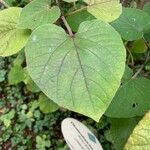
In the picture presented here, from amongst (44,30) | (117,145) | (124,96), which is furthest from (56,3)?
(117,145)

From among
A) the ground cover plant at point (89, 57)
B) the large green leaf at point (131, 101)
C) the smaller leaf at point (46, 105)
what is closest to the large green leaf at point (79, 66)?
the ground cover plant at point (89, 57)

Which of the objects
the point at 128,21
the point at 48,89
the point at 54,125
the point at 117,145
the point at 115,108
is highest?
the point at 48,89

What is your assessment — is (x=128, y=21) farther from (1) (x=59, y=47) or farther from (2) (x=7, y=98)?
(2) (x=7, y=98)

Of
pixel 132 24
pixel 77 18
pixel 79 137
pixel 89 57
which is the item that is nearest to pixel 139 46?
pixel 132 24

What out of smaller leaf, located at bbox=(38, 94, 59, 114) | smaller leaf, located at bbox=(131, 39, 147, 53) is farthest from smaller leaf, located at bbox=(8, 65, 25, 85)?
smaller leaf, located at bbox=(131, 39, 147, 53)

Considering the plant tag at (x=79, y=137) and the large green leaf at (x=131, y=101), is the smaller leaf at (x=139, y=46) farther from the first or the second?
the plant tag at (x=79, y=137)
